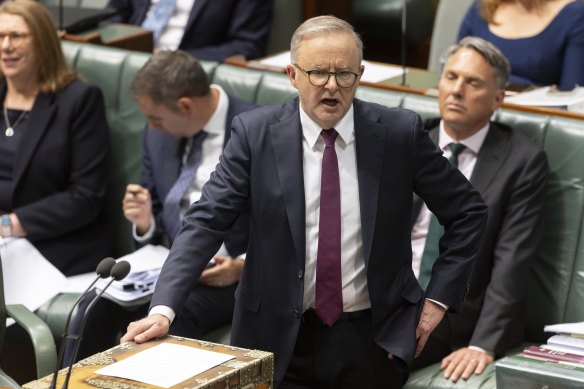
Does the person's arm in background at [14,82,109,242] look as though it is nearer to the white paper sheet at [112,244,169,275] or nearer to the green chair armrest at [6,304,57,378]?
the white paper sheet at [112,244,169,275]

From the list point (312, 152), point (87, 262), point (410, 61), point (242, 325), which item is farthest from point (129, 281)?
point (410, 61)

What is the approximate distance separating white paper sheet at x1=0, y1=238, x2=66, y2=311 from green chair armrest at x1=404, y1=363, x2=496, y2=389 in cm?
120

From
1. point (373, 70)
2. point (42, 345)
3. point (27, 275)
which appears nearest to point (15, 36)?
point (27, 275)

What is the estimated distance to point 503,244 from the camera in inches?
120

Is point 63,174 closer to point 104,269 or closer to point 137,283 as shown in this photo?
point 137,283

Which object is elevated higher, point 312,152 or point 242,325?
point 312,152

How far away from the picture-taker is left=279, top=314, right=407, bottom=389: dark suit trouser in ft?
7.79

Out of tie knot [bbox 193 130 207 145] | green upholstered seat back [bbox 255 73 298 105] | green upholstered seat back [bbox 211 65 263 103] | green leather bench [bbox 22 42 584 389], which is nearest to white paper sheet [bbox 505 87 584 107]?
green leather bench [bbox 22 42 584 389]

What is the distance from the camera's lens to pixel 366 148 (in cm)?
231

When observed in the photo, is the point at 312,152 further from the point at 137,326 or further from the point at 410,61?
the point at 410,61

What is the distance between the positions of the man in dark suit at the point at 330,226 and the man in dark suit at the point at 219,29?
2121 millimetres

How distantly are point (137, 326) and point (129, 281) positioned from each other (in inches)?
43.7

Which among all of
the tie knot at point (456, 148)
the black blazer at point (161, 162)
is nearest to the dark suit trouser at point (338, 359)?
the tie knot at point (456, 148)

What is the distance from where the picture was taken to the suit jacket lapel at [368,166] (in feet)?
7.54
